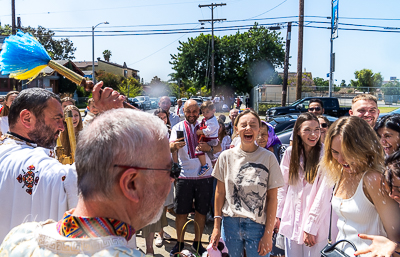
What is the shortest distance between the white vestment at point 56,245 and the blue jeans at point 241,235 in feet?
7.31

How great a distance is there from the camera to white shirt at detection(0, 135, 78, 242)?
2086 millimetres

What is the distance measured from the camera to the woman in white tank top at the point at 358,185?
232 cm

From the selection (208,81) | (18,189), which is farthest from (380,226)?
(208,81)

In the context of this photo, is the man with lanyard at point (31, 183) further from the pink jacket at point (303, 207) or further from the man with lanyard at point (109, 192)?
the pink jacket at point (303, 207)

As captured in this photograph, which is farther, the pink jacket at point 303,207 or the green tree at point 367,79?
the green tree at point 367,79

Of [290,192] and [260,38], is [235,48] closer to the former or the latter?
[260,38]

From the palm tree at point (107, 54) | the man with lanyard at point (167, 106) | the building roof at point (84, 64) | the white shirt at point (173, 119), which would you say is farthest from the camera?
the palm tree at point (107, 54)

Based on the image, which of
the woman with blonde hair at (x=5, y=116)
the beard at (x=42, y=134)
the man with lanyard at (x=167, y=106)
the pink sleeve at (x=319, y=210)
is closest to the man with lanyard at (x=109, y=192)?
the beard at (x=42, y=134)

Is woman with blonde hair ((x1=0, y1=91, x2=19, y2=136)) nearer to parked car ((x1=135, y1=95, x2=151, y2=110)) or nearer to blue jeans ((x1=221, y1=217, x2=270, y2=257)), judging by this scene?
blue jeans ((x1=221, y1=217, x2=270, y2=257))

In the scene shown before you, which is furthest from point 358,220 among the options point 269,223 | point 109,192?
point 109,192

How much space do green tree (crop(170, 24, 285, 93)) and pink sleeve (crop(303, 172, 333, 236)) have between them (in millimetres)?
42149

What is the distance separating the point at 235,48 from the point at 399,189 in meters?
44.7

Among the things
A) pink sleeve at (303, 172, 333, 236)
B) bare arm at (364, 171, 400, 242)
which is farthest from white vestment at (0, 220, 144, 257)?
pink sleeve at (303, 172, 333, 236)

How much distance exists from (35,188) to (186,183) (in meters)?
2.95
